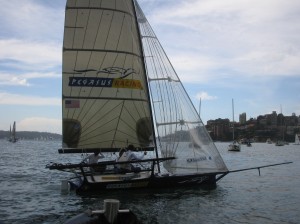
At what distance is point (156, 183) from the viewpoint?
57.5 feet

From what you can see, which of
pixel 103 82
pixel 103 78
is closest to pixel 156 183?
pixel 103 82

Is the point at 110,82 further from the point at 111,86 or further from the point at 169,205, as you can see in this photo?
the point at 169,205

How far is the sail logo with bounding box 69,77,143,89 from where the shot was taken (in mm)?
19781

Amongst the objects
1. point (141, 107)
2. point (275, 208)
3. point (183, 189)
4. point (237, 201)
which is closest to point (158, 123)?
point (141, 107)

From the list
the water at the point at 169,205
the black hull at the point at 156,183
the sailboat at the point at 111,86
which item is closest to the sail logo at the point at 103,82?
the sailboat at the point at 111,86

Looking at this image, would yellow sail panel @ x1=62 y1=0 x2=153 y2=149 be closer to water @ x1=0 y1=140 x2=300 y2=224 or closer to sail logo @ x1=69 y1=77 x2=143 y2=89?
sail logo @ x1=69 y1=77 x2=143 y2=89

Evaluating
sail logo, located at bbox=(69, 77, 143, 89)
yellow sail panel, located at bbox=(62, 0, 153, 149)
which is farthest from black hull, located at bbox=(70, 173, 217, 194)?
sail logo, located at bbox=(69, 77, 143, 89)

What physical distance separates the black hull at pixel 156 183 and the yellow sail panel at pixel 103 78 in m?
3.10

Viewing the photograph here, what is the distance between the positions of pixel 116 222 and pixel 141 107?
11785 millimetres

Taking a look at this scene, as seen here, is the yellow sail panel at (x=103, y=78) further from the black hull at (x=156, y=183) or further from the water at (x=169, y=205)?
the water at (x=169, y=205)

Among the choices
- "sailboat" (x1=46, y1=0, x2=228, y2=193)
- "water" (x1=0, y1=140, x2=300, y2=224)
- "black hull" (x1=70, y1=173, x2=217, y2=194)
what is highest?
"sailboat" (x1=46, y1=0, x2=228, y2=193)

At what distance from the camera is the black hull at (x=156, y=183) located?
16656 mm

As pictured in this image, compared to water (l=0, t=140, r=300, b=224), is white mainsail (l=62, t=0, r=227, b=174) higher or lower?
higher

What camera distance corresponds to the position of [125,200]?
55.0ft
